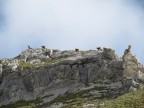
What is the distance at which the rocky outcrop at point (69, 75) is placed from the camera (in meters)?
143

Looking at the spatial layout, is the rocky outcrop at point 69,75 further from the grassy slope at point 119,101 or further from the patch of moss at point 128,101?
the patch of moss at point 128,101

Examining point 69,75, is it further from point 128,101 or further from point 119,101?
point 128,101


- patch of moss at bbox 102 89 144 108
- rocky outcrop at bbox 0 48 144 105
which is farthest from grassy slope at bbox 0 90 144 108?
rocky outcrop at bbox 0 48 144 105

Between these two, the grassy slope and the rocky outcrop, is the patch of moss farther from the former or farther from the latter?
the rocky outcrop

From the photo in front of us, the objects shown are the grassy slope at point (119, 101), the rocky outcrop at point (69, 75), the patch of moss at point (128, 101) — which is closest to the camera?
the patch of moss at point (128, 101)

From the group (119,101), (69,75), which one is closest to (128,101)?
(119,101)

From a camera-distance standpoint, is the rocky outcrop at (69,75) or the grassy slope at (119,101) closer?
the grassy slope at (119,101)

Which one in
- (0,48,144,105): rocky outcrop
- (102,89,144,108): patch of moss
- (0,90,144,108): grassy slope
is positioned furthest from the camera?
(0,48,144,105): rocky outcrop

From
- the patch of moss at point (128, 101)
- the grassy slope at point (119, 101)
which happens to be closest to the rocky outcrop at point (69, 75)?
the grassy slope at point (119, 101)

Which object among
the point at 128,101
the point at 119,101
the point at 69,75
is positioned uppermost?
the point at 69,75

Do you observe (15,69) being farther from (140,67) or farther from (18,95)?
(140,67)

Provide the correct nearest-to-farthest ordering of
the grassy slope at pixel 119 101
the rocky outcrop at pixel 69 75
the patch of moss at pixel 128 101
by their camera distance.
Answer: the patch of moss at pixel 128 101 → the grassy slope at pixel 119 101 → the rocky outcrop at pixel 69 75

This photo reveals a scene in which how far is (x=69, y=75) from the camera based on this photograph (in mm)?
151125

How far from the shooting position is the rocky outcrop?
468ft
